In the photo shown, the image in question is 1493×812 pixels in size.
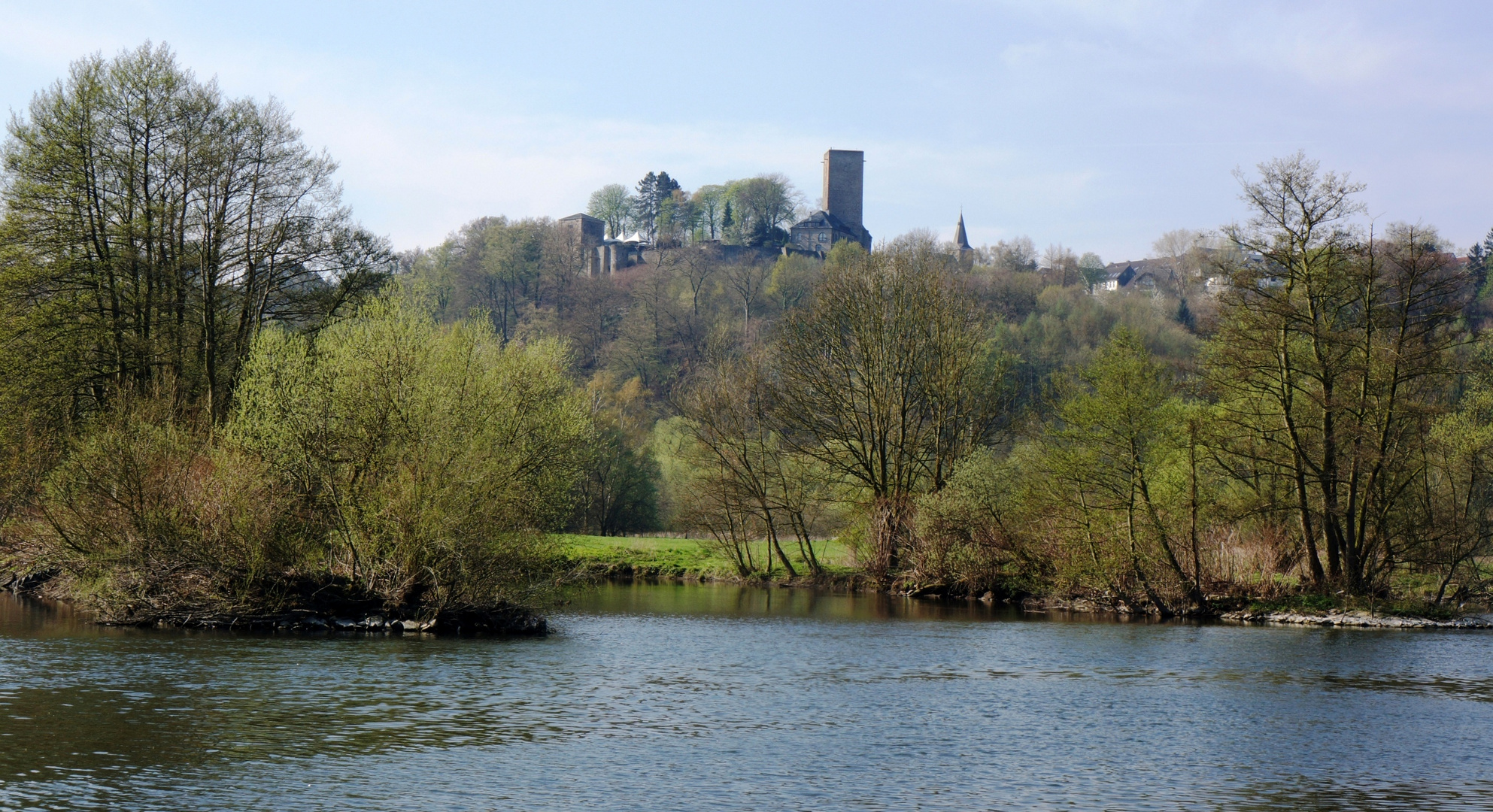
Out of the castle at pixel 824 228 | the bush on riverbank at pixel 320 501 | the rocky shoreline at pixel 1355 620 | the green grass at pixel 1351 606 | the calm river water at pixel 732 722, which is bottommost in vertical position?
the calm river water at pixel 732 722

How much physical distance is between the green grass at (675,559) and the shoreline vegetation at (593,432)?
0.93 feet

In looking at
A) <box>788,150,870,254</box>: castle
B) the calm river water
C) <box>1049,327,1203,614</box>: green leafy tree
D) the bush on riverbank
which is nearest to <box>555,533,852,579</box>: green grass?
<box>1049,327,1203,614</box>: green leafy tree

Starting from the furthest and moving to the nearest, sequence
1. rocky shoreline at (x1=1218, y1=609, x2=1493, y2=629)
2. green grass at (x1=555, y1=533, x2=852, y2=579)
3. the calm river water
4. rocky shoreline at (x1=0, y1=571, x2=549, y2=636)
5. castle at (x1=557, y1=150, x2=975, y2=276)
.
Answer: castle at (x1=557, y1=150, x2=975, y2=276)
green grass at (x1=555, y1=533, x2=852, y2=579)
rocky shoreline at (x1=1218, y1=609, x2=1493, y2=629)
rocky shoreline at (x1=0, y1=571, x2=549, y2=636)
the calm river water

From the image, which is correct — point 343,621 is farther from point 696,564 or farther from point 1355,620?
point 1355,620

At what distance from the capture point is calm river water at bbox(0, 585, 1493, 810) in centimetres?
1340

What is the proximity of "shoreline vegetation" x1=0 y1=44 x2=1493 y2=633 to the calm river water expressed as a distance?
232 cm

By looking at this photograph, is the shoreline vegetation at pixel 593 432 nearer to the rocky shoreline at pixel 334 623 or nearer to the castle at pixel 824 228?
the rocky shoreline at pixel 334 623

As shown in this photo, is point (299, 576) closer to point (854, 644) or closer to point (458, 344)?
point (458, 344)

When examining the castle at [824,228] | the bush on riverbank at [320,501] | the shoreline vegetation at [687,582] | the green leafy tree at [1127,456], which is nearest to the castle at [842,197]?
the castle at [824,228]

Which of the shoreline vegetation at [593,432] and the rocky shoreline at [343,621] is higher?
the shoreline vegetation at [593,432]

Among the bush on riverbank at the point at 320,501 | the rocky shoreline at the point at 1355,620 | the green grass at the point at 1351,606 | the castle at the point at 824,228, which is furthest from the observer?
the castle at the point at 824,228

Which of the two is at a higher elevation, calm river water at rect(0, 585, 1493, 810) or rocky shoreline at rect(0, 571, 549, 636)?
rocky shoreline at rect(0, 571, 549, 636)

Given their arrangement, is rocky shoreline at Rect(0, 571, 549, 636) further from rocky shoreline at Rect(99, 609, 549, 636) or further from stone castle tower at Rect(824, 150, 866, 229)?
stone castle tower at Rect(824, 150, 866, 229)

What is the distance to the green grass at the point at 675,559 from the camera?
46594 mm
